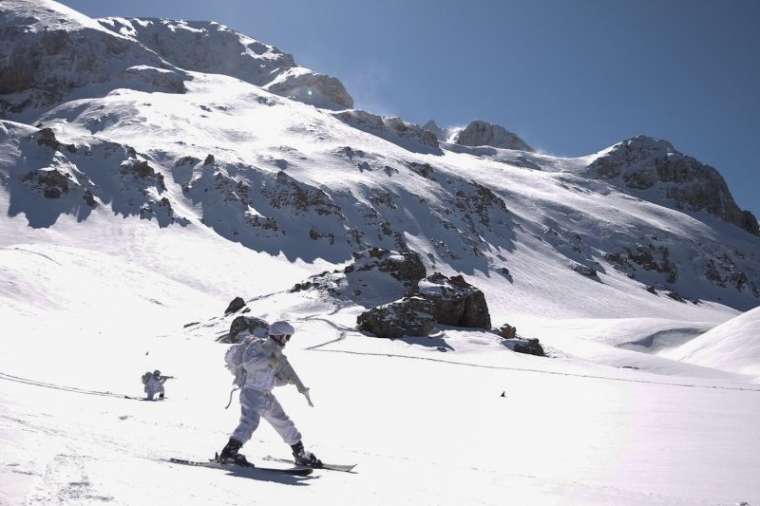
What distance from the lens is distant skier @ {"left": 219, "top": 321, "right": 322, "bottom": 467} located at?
7527 mm

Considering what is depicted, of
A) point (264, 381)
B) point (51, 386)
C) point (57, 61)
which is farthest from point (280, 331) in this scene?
point (57, 61)

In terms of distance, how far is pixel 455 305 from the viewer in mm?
34094

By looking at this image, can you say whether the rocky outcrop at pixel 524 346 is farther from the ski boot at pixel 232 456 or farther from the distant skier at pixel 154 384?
the ski boot at pixel 232 456

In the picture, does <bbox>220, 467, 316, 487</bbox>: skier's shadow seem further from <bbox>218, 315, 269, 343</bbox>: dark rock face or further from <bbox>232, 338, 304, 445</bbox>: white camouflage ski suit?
<bbox>218, 315, 269, 343</bbox>: dark rock face

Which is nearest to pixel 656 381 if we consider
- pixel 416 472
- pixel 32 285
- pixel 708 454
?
pixel 708 454

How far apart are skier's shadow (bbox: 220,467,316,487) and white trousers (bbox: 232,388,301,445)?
589 millimetres

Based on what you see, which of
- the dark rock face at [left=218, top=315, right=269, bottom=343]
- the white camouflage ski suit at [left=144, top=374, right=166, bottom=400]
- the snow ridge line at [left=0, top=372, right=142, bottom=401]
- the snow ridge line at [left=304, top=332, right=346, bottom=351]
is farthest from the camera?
the dark rock face at [left=218, top=315, right=269, bottom=343]

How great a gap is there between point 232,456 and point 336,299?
95.3 feet

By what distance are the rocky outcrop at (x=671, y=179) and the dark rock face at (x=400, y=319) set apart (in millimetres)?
146285

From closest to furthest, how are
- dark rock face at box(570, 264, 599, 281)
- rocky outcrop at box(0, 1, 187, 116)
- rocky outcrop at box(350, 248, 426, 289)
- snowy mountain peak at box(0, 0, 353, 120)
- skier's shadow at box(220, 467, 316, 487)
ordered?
skier's shadow at box(220, 467, 316, 487), rocky outcrop at box(350, 248, 426, 289), dark rock face at box(570, 264, 599, 281), snowy mountain peak at box(0, 0, 353, 120), rocky outcrop at box(0, 1, 187, 116)

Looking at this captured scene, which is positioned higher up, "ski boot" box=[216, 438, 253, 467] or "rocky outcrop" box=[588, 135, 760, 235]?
"rocky outcrop" box=[588, 135, 760, 235]

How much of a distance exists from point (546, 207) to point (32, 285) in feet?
319

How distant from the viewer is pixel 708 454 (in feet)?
30.3

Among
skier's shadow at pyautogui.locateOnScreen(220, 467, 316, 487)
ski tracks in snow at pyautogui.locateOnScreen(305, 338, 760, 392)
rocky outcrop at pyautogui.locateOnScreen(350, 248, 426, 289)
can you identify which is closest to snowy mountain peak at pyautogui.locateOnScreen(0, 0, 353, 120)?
rocky outcrop at pyautogui.locateOnScreen(350, 248, 426, 289)
